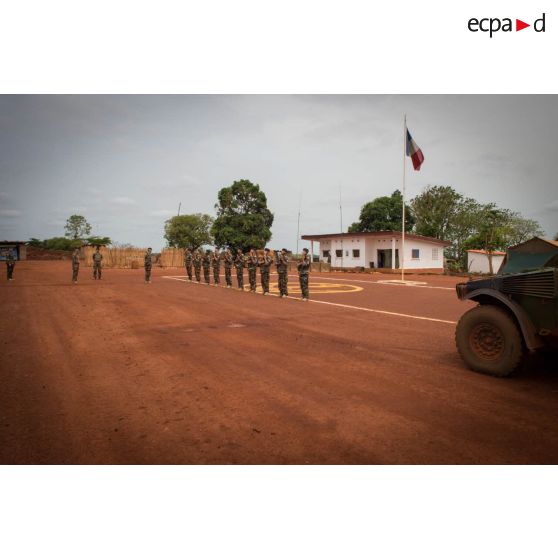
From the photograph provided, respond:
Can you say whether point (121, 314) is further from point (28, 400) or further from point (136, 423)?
point (136, 423)

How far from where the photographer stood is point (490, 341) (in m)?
4.92

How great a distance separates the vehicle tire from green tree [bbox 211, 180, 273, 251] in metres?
39.2

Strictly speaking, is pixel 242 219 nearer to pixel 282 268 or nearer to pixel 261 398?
pixel 282 268

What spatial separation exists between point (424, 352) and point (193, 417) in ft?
12.8

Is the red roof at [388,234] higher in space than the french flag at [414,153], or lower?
lower

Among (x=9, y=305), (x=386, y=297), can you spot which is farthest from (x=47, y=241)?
(x=386, y=297)

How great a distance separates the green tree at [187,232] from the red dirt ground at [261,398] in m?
59.3

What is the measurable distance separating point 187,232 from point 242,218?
2492 centimetres

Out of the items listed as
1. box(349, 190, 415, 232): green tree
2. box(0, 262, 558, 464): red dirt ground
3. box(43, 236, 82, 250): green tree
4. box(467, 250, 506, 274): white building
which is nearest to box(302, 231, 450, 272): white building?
box(467, 250, 506, 274): white building

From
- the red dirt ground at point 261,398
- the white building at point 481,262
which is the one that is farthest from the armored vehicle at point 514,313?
the white building at point 481,262

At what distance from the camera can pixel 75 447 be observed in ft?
10.1

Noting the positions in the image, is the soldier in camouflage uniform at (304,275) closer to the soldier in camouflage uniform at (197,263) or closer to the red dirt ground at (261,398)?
the red dirt ground at (261,398)

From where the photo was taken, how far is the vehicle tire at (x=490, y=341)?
4617 mm

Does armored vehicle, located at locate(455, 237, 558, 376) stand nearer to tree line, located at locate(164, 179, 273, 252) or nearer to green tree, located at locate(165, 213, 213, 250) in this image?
tree line, located at locate(164, 179, 273, 252)
